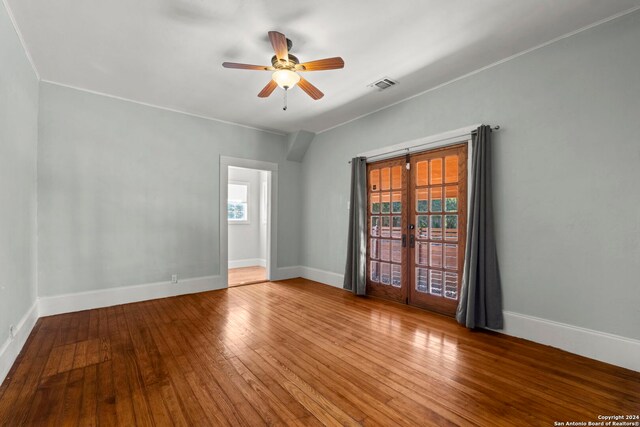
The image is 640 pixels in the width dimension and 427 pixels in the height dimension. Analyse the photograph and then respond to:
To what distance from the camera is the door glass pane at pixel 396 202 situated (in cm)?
431

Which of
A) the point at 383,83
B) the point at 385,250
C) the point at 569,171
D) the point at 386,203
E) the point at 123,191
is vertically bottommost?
the point at 385,250

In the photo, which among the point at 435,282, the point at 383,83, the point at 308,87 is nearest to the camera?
the point at 308,87

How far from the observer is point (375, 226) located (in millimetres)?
4707

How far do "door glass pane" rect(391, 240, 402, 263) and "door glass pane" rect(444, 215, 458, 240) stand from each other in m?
0.75

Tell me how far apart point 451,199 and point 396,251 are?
1.16m

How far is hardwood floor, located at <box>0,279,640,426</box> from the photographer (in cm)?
187

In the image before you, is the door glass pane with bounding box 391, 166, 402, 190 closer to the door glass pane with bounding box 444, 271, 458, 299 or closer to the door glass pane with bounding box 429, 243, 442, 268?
the door glass pane with bounding box 429, 243, 442, 268

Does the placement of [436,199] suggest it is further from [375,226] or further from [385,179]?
[375,226]

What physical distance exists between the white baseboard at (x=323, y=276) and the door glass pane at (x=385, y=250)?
3.22 feet

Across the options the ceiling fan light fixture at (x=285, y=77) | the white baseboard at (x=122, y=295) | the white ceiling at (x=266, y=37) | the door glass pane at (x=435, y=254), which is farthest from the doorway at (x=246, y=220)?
the ceiling fan light fixture at (x=285, y=77)

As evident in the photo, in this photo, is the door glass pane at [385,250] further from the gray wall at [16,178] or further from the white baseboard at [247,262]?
the gray wall at [16,178]

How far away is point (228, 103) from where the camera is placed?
4348mm

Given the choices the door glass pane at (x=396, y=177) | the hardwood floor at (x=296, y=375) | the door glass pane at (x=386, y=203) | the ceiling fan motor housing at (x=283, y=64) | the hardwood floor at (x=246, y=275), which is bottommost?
the hardwood floor at (x=246, y=275)

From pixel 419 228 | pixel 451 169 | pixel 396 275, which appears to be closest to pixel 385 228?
pixel 419 228
